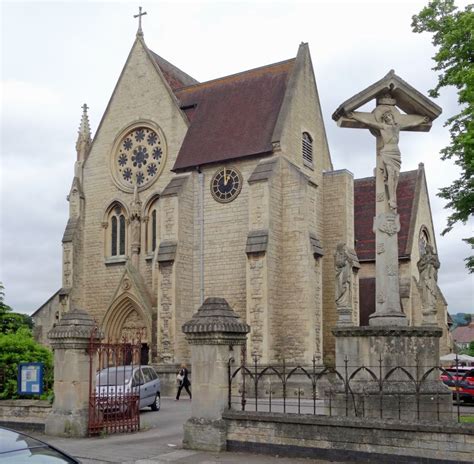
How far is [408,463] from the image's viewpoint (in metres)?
10.3

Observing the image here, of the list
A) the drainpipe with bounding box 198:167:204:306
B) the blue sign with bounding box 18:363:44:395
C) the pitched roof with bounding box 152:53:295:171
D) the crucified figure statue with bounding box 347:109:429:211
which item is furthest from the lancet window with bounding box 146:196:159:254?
the crucified figure statue with bounding box 347:109:429:211

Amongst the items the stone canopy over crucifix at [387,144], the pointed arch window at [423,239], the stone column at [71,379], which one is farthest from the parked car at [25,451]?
the pointed arch window at [423,239]

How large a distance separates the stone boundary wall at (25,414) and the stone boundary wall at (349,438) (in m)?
5.22

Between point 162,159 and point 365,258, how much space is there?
11460 mm

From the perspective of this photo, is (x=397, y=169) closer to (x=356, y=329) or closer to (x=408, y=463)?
(x=356, y=329)

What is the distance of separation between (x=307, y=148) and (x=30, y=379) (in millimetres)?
18890

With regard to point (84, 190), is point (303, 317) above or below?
below

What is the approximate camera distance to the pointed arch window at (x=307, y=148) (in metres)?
31.1

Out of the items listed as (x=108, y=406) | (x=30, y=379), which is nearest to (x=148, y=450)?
(x=108, y=406)

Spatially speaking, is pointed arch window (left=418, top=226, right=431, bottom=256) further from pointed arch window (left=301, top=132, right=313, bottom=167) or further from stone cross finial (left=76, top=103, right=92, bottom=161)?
stone cross finial (left=76, top=103, right=92, bottom=161)

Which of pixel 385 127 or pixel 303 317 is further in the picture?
pixel 303 317

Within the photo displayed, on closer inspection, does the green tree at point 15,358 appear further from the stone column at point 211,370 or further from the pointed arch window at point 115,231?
the pointed arch window at point 115,231

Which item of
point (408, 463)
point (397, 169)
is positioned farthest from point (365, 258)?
point (408, 463)

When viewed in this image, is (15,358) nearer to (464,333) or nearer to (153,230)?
(153,230)
